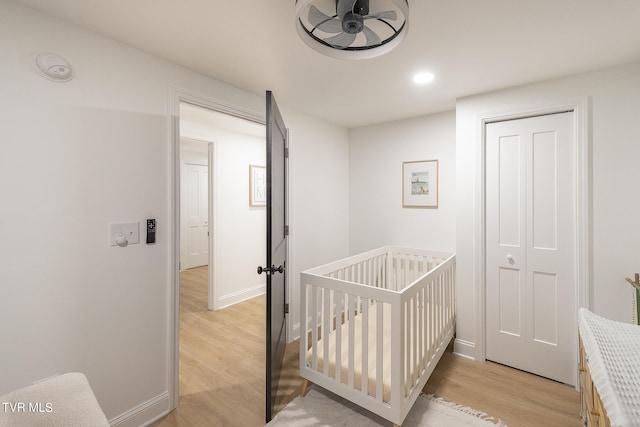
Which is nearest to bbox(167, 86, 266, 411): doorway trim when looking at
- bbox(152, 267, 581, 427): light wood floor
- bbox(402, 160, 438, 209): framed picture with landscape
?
bbox(152, 267, 581, 427): light wood floor

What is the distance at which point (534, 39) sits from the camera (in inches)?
63.2

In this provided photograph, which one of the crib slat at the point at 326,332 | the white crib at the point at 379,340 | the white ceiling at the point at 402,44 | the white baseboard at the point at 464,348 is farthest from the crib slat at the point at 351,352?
the white ceiling at the point at 402,44

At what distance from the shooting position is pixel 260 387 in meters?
2.12

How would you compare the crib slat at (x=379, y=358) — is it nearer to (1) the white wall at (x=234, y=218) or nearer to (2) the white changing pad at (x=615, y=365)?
(2) the white changing pad at (x=615, y=365)

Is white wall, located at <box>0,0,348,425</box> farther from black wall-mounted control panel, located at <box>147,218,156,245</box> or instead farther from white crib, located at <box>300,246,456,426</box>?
white crib, located at <box>300,246,456,426</box>

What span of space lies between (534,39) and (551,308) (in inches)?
74.4

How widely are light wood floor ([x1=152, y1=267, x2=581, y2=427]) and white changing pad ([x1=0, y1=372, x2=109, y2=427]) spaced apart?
1.13 metres

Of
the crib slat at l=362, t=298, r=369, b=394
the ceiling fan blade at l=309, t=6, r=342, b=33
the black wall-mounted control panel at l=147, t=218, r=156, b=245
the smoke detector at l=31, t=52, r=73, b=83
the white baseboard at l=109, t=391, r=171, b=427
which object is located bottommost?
the white baseboard at l=109, t=391, r=171, b=427

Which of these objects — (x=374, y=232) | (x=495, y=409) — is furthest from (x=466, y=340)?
(x=374, y=232)

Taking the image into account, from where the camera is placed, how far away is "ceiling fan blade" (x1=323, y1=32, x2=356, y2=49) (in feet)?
4.29

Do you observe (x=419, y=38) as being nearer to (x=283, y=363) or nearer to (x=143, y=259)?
(x=143, y=259)

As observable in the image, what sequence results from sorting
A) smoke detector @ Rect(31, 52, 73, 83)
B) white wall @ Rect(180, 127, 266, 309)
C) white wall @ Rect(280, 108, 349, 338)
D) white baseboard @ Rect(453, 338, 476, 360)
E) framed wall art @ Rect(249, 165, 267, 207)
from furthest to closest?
framed wall art @ Rect(249, 165, 267, 207) → white wall @ Rect(180, 127, 266, 309) → white wall @ Rect(280, 108, 349, 338) → white baseboard @ Rect(453, 338, 476, 360) → smoke detector @ Rect(31, 52, 73, 83)

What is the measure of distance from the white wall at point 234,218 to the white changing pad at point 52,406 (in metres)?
2.75

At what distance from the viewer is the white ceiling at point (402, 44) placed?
1354 mm
